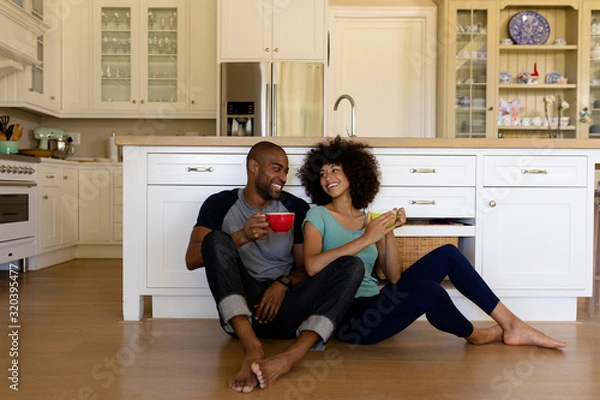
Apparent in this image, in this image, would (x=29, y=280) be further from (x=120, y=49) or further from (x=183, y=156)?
(x=120, y=49)

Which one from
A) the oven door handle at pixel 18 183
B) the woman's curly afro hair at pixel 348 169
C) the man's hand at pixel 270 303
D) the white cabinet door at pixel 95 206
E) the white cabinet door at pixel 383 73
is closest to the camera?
the man's hand at pixel 270 303

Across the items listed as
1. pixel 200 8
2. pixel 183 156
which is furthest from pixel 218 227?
pixel 200 8

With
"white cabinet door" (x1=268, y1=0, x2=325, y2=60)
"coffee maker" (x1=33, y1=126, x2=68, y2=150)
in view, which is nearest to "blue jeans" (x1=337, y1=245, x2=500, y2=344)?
"white cabinet door" (x1=268, y1=0, x2=325, y2=60)

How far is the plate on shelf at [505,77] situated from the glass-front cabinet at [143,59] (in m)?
2.88

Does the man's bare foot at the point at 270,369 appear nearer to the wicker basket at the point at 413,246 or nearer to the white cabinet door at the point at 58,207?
the wicker basket at the point at 413,246

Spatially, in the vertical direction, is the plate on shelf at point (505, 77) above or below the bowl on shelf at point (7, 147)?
above

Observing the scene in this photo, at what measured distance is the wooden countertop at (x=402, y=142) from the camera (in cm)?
248

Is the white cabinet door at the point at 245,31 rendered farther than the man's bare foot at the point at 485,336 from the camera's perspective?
Yes

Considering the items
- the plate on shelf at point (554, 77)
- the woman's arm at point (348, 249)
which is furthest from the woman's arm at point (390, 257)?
the plate on shelf at point (554, 77)

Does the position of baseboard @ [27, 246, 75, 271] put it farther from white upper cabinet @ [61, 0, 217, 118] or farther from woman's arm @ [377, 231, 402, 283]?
woman's arm @ [377, 231, 402, 283]

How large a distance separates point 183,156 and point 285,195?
1.83ft

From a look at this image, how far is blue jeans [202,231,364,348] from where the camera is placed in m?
1.79

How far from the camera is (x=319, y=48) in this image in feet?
15.3

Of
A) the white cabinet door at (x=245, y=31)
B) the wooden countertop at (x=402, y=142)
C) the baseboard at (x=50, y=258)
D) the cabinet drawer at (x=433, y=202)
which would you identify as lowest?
the baseboard at (x=50, y=258)
